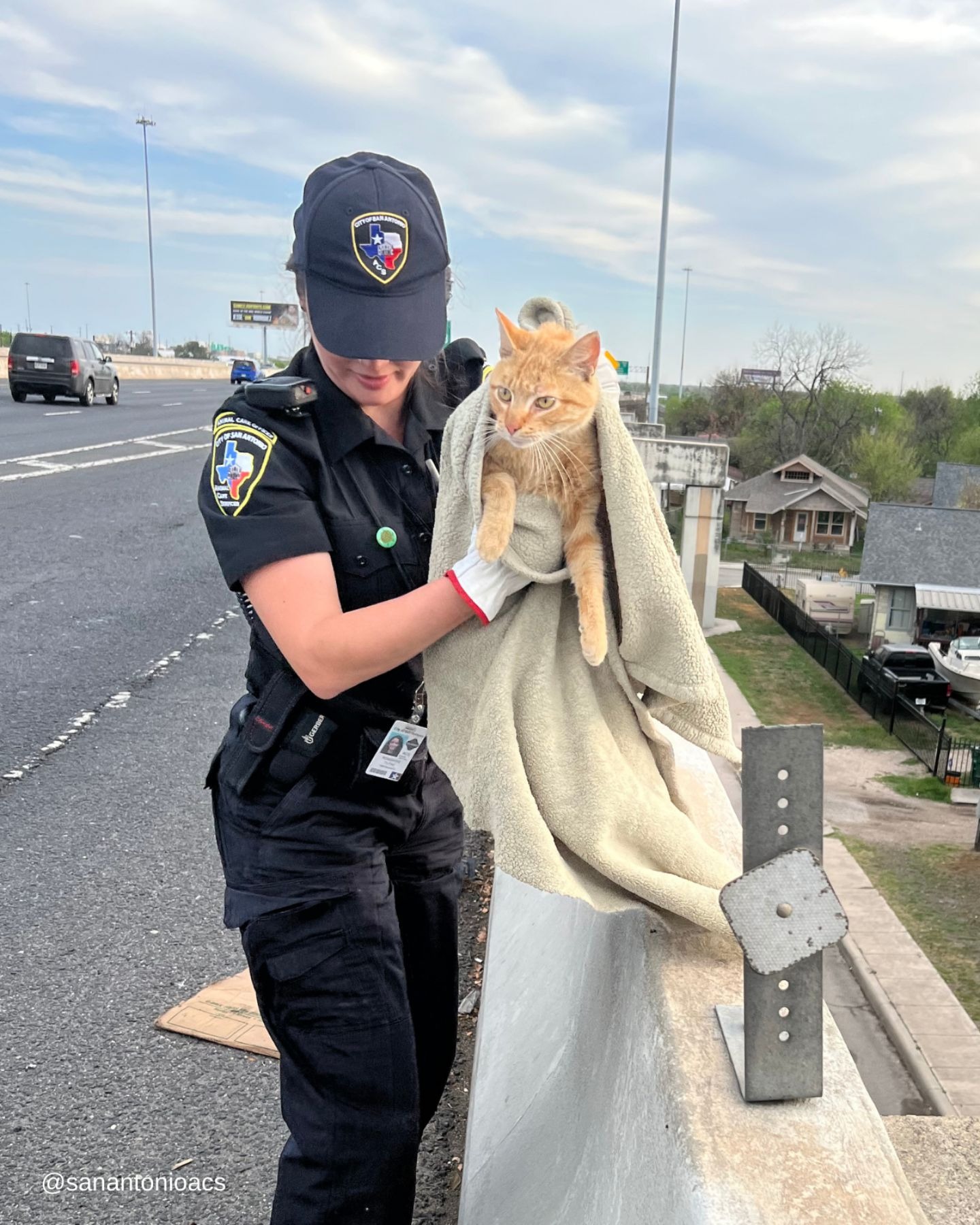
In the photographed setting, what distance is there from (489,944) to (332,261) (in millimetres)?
2526

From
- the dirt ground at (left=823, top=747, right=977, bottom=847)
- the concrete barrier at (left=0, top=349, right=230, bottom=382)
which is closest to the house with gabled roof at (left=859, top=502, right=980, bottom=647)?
the dirt ground at (left=823, top=747, right=977, bottom=847)

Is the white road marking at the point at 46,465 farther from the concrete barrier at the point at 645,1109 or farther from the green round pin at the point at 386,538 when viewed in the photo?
the green round pin at the point at 386,538

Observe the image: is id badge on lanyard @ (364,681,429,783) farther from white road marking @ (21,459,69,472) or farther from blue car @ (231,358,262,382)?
white road marking @ (21,459,69,472)

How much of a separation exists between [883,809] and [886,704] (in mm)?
9079

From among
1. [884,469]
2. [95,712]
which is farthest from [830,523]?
[95,712]

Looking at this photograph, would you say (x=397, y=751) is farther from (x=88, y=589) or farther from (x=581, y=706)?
(x=88, y=589)

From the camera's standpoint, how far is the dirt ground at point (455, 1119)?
2965 millimetres

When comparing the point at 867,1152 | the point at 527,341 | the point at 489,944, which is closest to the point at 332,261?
the point at 527,341

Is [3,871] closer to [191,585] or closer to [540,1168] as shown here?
[540,1168]

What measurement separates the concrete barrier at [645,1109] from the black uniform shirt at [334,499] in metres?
0.87

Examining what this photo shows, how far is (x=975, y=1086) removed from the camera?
10.9 meters

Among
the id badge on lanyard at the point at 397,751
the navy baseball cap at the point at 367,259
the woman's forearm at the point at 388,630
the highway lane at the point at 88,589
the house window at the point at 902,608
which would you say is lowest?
the house window at the point at 902,608

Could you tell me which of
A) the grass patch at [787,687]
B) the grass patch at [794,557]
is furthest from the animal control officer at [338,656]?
the grass patch at [794,557]

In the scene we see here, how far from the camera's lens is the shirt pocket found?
7.54 feet
